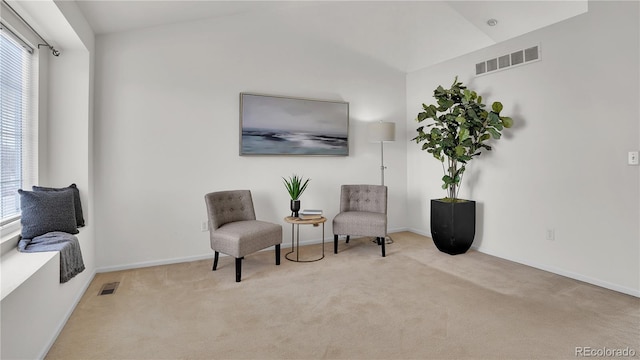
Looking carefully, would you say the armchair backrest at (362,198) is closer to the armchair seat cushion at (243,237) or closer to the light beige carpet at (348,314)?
the light beige carpet at (348,314)

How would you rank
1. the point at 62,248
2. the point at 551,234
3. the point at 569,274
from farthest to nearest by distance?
1. the point at 551,234
2. the point at 569,274
3. the point at 62,248

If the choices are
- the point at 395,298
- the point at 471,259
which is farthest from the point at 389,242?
the point at 395,298

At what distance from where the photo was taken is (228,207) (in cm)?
358

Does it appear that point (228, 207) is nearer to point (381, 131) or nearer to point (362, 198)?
point (362, 198)

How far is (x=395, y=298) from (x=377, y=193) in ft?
5.90

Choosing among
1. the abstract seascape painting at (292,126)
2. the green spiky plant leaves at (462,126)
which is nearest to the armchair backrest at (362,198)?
the abstract seascape painting at (292,126)

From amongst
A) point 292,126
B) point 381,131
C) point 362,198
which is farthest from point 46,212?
point 381,131

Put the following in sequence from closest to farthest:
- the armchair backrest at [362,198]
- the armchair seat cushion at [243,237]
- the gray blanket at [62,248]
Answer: the gray blanket at [62,248] < the armchair seat cushion at [243,237] < the armchair backrest at [362,198]

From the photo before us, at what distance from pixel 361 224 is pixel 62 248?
2.84 metres

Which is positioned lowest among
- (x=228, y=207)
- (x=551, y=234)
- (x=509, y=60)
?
(x=551, y=234)

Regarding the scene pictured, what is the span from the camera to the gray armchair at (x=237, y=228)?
3.08 m

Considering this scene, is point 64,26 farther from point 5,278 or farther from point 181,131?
point 5,278

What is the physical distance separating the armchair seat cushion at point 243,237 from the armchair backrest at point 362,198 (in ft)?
4.06

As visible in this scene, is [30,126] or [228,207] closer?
[30,126]
